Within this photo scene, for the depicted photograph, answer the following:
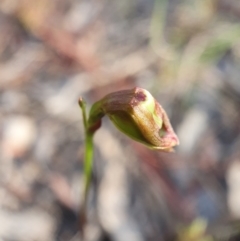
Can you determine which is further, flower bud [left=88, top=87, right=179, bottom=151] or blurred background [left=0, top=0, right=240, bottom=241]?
blurred background [left=0, top=0, right=240, bottom=241]

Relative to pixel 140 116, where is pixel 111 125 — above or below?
below

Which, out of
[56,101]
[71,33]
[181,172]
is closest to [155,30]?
[71,33]

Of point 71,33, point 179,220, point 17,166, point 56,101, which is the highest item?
point 71,33

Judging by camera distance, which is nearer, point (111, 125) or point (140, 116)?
point (140, 116)

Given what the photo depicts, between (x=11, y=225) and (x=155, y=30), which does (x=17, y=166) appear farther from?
(x=155, y=30)

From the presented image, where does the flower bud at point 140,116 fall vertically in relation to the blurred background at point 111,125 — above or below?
above
